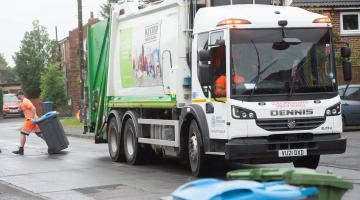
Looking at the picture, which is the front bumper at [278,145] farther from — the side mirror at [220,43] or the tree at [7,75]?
the tree at [7,75]

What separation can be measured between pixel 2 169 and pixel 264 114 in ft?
20.5

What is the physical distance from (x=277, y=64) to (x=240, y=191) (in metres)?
6.72

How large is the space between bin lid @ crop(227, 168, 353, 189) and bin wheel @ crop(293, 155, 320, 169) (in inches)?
280

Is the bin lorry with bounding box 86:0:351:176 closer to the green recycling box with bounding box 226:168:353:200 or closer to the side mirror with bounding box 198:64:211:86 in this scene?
the side mirror with bounding box 198:64:211:86

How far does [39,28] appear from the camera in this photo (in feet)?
302

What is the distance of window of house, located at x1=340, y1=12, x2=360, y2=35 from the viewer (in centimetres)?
2884

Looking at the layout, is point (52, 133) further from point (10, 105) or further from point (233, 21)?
point (10, 105)

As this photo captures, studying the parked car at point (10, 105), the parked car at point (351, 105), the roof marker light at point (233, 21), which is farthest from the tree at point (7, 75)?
the roof marker light at point (233, 21)

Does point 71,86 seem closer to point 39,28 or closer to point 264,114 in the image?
point 39,28

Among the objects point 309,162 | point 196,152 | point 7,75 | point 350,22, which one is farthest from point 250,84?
point 7,75

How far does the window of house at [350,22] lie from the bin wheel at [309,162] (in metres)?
17.8

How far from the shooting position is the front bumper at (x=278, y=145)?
10.3 meters

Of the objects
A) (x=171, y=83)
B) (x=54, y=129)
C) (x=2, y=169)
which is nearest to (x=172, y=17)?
(x=171, y=83)

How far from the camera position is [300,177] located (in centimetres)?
452
